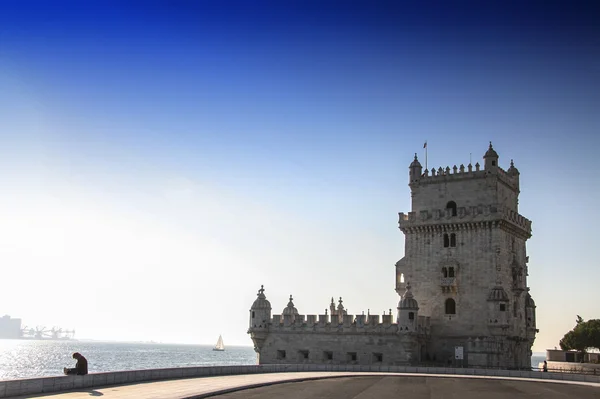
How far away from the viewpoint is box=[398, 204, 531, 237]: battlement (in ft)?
202

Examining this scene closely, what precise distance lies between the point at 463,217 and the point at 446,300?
772 centimetres

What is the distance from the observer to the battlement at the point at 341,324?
6155 centimetres

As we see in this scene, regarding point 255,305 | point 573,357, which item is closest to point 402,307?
point 255,305

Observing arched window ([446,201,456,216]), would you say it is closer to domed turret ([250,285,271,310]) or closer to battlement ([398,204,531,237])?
battlement ([398,204,531,237])

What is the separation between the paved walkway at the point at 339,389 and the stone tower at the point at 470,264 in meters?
12.7

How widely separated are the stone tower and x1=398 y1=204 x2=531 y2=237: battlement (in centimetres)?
9

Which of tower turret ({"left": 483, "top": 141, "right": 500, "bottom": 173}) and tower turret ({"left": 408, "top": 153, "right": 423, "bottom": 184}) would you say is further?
tower turret ({"left": 408, "top": 153, "right": 423, "bottom": 184})

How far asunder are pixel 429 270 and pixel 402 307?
18.4 ft

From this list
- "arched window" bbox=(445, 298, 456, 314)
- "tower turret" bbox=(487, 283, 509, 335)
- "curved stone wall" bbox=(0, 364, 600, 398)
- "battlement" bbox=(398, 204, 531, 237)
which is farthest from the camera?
"arched window" bbox=(445, 298, 456, 314)

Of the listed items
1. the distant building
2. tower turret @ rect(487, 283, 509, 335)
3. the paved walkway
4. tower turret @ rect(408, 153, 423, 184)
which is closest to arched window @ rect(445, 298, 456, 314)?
Result: the distant building

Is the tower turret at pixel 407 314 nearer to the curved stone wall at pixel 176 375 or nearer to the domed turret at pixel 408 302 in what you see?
the domed turret at pixel 408 302

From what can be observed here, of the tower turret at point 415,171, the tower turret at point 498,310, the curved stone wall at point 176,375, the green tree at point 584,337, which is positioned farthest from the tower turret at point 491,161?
the green tree at point 584,337

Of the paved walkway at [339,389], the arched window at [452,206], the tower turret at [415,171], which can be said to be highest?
the tower turret at [415,171]

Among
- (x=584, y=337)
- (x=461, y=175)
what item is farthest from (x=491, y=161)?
(x=584, y=337)
